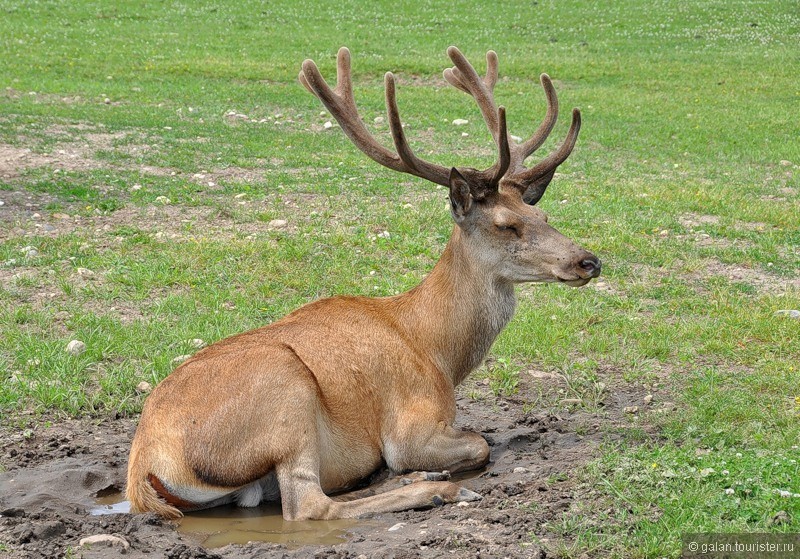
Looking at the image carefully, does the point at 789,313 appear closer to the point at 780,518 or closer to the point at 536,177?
the point at 536,177

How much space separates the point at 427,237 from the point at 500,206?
3.99 m

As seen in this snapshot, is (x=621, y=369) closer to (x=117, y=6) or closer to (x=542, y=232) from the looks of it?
(x=542, y=232)

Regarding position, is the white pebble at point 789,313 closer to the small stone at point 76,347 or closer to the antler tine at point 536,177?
the antler tine at point 536,177

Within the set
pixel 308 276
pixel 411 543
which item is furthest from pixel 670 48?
pixel 411 543

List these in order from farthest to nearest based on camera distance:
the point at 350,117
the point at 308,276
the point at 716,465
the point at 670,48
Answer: the point at 670,48 → the point at 308,276 → the point at 350,117 → the point at 716,465

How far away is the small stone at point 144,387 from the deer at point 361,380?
1.30 meters

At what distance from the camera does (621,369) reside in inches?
291

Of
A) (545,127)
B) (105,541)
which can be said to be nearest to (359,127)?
(545,127)

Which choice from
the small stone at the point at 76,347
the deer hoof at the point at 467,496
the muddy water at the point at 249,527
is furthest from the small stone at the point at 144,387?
the deer hoof at the point at 467,496

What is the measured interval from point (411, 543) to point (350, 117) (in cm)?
307

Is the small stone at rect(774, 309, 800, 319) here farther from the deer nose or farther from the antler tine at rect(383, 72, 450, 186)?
the antler tine at rect(383, 72, 450, 186)

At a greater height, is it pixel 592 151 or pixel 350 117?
pixel 350 117

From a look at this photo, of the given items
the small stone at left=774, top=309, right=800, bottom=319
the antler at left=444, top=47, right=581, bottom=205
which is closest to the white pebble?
the small stone at left=774, top=309, right=800, bottom=319

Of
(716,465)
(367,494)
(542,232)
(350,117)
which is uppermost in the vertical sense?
(350,117)
